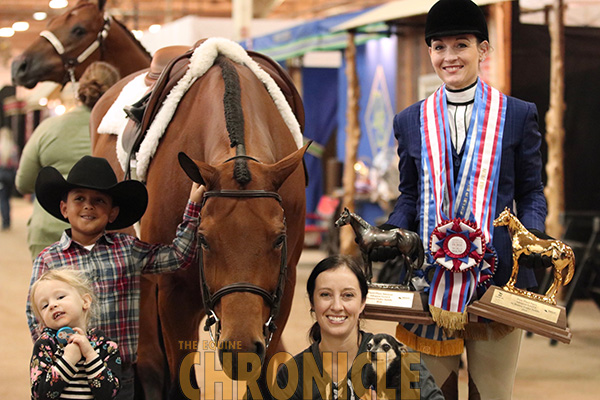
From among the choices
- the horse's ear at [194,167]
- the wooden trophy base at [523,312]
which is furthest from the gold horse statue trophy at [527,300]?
the horse's ear at [194,167]

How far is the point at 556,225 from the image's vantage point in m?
7.27

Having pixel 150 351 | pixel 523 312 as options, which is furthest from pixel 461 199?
pixel 150 351

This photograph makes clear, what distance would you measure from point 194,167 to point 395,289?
2.58ft

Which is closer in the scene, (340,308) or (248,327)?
(340,308)

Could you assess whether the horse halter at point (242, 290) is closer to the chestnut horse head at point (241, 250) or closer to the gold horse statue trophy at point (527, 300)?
the chestnut horse head at point (241, 250)

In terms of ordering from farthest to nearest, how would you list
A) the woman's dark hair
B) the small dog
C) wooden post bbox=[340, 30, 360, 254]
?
wooden post bbox=[340, 30, 360, 254]
the woman's dark hair
the small dog

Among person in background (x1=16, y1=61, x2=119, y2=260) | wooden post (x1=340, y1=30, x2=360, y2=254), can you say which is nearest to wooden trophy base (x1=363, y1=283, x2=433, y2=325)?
person in background (x1=16, y1=61, x2=119, y2=260)

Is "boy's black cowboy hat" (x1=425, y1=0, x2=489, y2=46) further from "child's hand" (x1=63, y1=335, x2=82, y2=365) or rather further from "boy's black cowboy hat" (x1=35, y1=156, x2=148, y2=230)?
"child's hand" (x1=63, y1=335, x2=82, y2=365)

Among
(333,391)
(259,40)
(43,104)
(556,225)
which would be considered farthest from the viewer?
(43,104)

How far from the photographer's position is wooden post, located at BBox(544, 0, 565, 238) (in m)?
7.19

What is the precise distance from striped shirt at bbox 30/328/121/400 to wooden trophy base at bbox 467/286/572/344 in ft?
3.82

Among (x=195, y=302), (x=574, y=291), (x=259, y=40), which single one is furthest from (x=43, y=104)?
(x=195, y=302)

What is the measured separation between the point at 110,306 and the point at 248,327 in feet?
2.48

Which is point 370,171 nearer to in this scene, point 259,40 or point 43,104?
point 259,40
